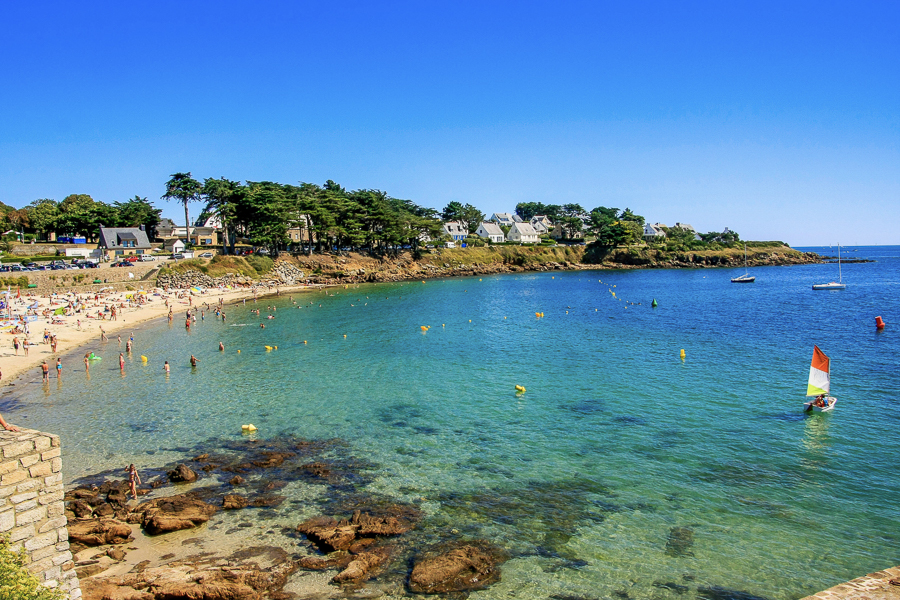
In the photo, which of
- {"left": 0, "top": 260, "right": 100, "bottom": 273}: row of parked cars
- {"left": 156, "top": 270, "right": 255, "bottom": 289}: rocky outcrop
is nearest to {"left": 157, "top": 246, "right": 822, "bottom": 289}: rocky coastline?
{"left": 156, "top": 270, "right": 255, "bottom": 289}: rocky outcrop

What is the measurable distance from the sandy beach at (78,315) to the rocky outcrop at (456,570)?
117ft

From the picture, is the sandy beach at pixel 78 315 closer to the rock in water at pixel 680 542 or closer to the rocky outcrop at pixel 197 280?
the rocky outcrop at pixel 197 280

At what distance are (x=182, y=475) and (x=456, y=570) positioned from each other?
1239 centimetres

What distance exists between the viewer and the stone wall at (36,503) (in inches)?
401

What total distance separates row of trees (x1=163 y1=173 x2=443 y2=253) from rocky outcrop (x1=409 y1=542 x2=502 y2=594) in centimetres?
9169

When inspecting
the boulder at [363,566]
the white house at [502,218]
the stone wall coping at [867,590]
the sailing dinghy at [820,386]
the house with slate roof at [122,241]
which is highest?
the white house at [502,218]

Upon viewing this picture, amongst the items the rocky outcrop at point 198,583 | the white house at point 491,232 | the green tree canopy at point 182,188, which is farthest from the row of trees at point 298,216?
the rocky outcrop at point 198,583

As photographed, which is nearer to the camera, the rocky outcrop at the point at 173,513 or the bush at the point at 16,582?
the bush at the point at 16,582

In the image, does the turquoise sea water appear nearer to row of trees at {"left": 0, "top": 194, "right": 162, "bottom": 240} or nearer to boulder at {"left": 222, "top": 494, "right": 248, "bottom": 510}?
boulder at {"left": 222, "top": 494, "right": 248, "bottom": 510}

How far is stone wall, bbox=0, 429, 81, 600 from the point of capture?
10.2m

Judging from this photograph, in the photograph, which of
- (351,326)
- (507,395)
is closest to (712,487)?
(507,395)

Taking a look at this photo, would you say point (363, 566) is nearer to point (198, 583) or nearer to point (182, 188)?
point (198, 583)

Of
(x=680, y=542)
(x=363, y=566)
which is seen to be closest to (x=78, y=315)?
(x=363, y=566)

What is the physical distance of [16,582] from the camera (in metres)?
8.86
